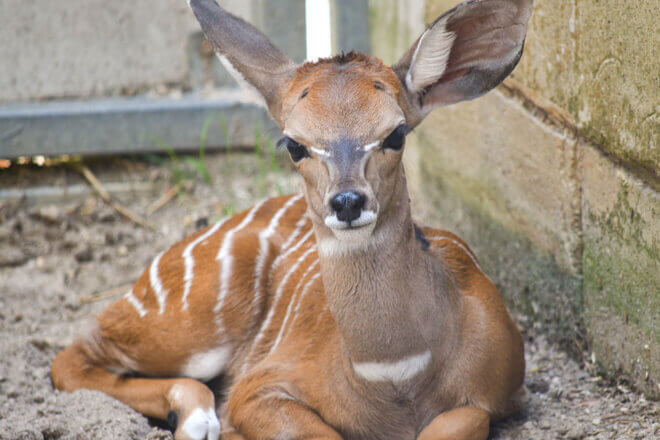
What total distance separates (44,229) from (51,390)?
1696 millimetres

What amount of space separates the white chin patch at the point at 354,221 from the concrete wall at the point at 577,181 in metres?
0.92

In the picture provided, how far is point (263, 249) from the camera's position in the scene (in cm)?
357

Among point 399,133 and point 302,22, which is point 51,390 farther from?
point 302,22

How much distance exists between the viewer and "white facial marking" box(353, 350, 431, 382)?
2.68 m

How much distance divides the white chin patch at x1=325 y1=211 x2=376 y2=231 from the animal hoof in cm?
112

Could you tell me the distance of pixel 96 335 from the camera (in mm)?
3590

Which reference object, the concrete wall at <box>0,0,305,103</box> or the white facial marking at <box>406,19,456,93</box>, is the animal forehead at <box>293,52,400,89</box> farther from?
the concrete wall at <box>0,0,305,103</box>

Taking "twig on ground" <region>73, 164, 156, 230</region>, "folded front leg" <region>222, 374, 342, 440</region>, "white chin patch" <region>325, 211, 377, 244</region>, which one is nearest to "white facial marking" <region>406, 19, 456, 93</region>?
"white chin patch" <region>325, 211, 377, 244</region>

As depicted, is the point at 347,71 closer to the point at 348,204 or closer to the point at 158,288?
the point at 348,204

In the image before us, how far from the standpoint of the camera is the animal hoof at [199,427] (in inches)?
123

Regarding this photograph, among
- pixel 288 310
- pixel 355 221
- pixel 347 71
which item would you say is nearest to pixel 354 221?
pixel 355 221

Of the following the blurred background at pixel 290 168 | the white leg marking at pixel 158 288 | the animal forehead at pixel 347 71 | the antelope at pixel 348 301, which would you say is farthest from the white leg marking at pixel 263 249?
the animal forehead at pixel 347 71

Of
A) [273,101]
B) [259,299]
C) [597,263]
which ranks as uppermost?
[273,101]

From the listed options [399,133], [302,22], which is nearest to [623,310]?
[399,133]
